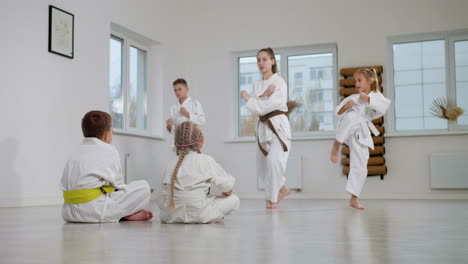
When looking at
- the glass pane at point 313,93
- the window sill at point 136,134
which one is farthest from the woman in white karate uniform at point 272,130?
the glass pane at point 313,93

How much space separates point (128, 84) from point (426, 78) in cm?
392

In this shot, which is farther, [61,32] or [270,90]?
[61,32]

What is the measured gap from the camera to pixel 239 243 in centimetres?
202

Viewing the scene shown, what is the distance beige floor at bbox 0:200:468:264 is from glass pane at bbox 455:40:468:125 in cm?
437

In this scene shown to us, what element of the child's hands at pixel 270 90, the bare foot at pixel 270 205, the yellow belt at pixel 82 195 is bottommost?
the bare foot at pixel 270 205

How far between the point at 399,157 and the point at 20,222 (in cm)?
504

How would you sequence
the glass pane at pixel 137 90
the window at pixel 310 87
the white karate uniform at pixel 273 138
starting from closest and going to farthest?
the white karate uniform at pixel 273 138, the glass pane at pixel 137 90, the window at pixel 310 87

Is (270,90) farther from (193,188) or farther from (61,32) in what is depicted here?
(61,32)

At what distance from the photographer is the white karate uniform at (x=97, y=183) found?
3.02m

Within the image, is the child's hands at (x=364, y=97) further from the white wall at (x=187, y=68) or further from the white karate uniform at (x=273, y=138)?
the white wall at (x=187, y=68)

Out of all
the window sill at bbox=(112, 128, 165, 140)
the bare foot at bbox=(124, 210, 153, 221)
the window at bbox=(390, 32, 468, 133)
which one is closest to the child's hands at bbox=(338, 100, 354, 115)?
the bare foot at bbox=(124, 210, 153, 221)

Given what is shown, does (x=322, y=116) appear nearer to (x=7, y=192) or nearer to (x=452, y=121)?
(x=452, y=121)

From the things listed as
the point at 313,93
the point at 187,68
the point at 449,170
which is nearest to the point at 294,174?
the point at 313,93

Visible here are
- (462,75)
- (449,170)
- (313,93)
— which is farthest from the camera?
(313,93)
